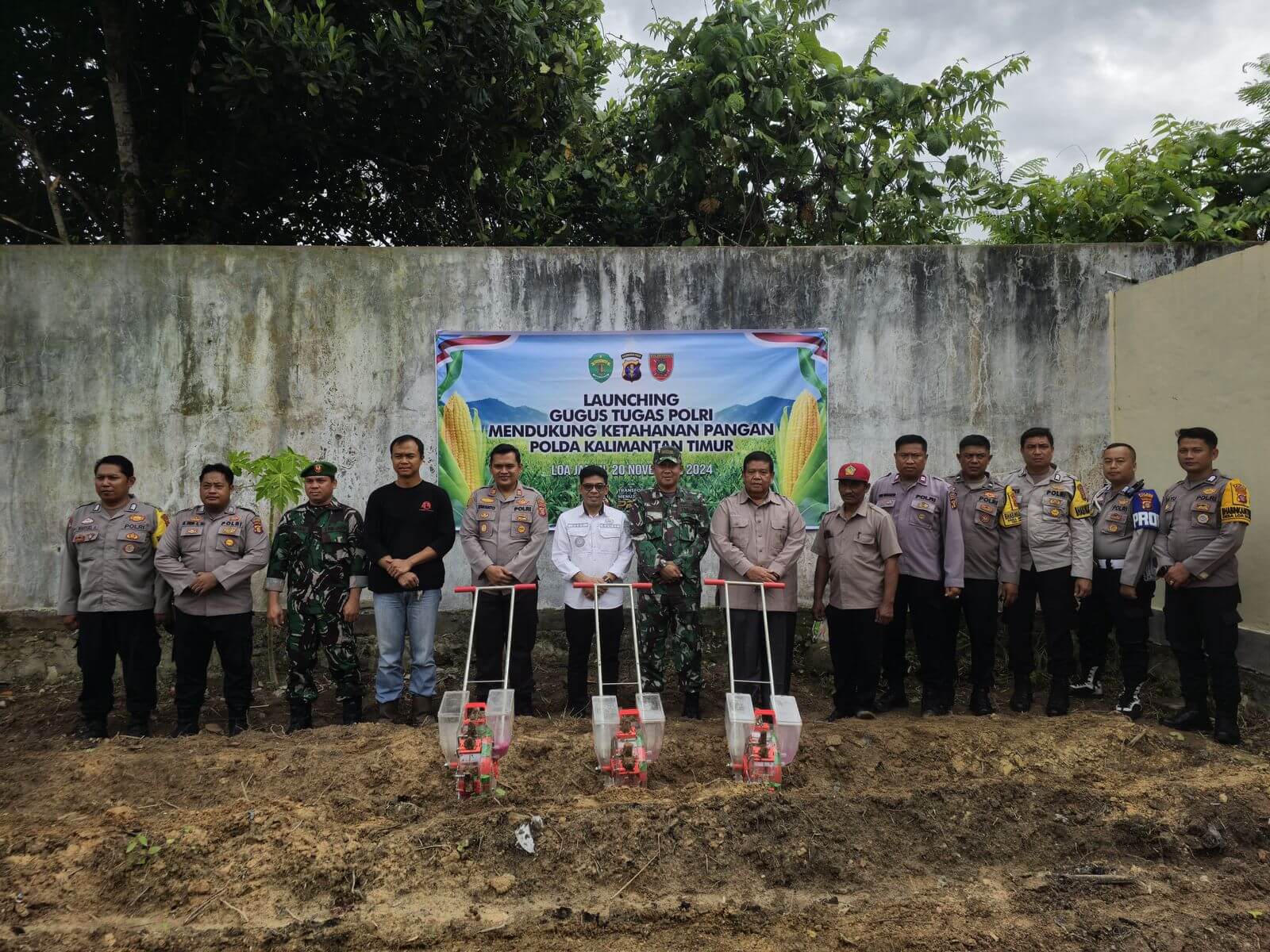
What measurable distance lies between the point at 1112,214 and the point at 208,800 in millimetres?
6700

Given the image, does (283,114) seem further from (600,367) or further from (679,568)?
(679,568)

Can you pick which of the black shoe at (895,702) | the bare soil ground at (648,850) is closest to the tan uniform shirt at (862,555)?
the black shoe at (895,702)

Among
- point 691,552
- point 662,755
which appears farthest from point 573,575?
point 662,755

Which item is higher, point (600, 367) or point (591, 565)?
point (600, 367)

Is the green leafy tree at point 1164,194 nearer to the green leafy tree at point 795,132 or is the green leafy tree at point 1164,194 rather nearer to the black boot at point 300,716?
the green leafy tree at point 795,132

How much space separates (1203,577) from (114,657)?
5.68 m

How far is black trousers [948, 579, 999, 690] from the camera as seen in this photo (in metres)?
5.13

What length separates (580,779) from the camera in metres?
4.00

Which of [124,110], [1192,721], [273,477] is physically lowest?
[1192,721]

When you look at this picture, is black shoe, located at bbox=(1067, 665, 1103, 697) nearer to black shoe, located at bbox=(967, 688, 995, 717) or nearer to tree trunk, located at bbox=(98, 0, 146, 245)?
black shoe, located at bbox=(967, 688, 995, 717)

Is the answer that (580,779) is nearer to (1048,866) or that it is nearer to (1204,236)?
(1048,866)

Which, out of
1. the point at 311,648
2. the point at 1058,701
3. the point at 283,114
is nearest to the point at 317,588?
the point at 311,648

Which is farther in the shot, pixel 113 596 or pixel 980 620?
pixel 980 620

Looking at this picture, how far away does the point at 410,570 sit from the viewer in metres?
4.97
